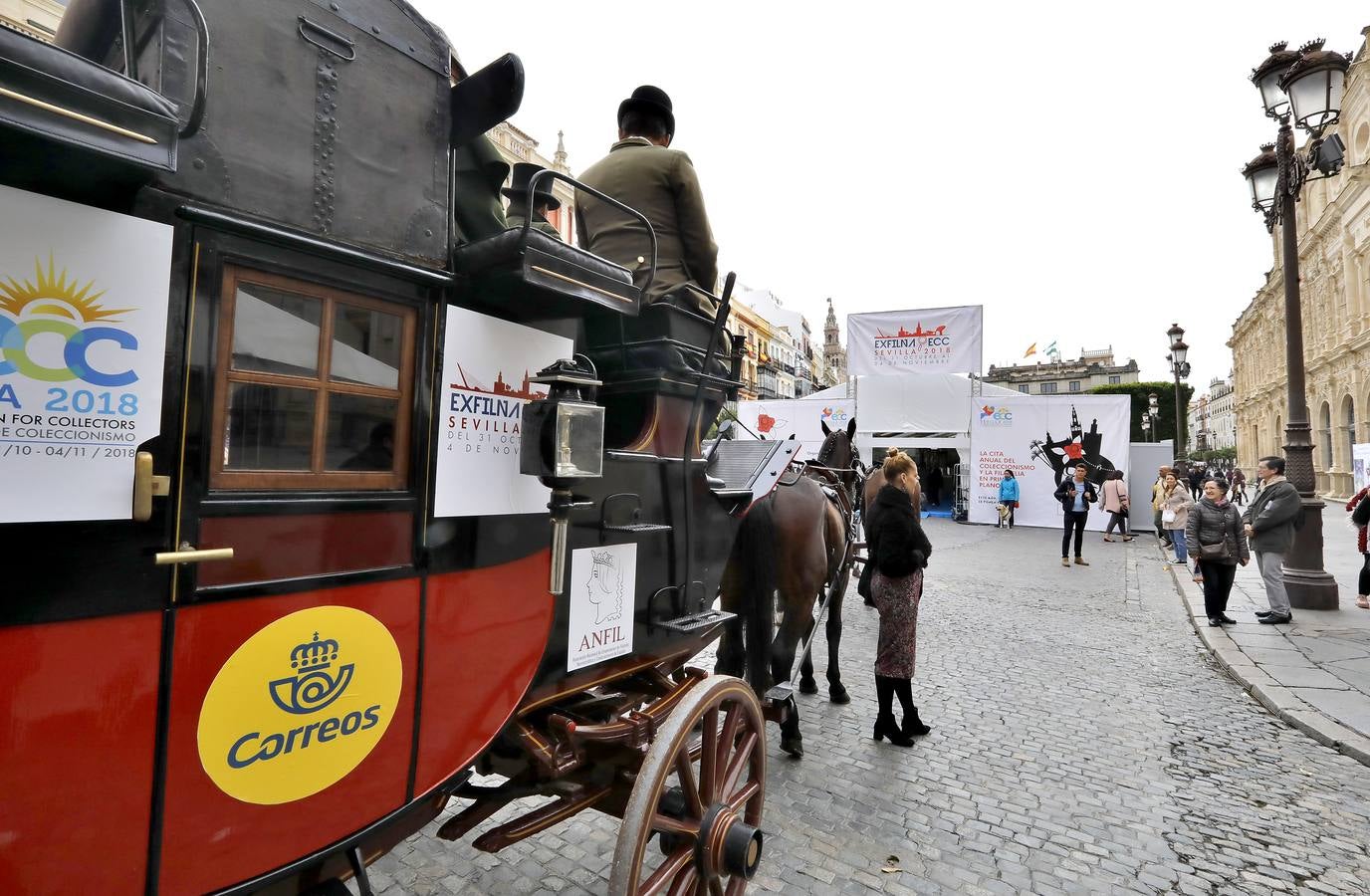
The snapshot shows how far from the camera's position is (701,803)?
7.50 feet

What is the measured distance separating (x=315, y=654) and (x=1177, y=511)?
41.5 ft

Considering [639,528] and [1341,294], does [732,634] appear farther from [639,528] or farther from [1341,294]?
[1341,294]

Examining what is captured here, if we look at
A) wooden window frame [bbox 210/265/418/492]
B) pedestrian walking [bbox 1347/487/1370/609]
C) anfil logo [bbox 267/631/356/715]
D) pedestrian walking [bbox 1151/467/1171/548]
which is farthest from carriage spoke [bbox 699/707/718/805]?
pedestrian walking [bbox 1151/467/1171/548]

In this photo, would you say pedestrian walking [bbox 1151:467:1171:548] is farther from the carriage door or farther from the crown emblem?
the crown emblem

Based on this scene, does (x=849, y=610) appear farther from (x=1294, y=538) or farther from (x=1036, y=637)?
(x=1294, y=538)

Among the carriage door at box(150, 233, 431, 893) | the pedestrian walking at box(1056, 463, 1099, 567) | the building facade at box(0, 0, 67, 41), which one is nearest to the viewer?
the carriage door at box(150, 233, 431, 893)

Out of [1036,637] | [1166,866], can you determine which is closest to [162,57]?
[1166,866]

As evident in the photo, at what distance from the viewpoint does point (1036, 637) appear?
6.71 m

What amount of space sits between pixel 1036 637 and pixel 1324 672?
210cm

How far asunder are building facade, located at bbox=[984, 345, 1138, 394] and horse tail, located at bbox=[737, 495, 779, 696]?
85.8 m

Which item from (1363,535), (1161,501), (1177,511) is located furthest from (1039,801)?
(1161,501)

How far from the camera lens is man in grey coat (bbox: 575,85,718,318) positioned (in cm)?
282

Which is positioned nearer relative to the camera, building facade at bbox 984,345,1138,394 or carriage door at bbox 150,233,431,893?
carriage door at bbox 150,233,431,893

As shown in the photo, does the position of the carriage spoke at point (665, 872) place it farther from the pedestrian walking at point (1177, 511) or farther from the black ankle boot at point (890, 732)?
the pedestrian walking at point (1177, 511)
